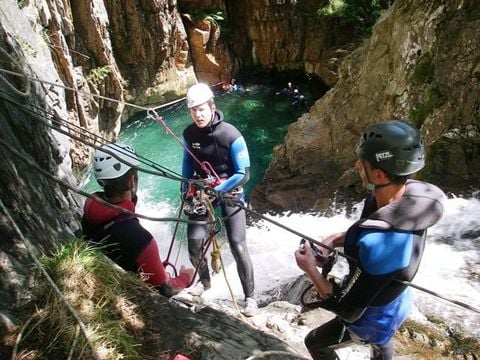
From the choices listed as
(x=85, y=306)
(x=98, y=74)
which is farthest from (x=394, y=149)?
(x=98, y=74)

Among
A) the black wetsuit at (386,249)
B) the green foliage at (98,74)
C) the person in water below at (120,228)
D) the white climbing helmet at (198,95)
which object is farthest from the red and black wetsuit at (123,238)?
the green foliage at (98,74)

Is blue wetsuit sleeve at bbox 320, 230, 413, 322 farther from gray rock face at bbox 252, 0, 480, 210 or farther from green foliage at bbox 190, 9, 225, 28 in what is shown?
green foliage at bbox 190, 9, 225, 28

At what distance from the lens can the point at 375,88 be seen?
934 centimetres

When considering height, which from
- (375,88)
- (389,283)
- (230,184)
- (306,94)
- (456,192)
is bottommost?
(306,94)

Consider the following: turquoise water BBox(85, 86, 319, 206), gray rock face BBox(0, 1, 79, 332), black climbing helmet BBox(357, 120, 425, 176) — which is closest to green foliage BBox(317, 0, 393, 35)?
turquoise water BBox(85, 86, 319, 206)

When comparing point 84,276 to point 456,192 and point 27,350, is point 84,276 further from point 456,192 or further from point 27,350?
point 456,192

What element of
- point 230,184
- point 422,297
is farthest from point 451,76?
point 230,184

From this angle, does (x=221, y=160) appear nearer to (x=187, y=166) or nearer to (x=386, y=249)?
(x=187, y=166)

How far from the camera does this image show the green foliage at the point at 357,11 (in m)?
18.8

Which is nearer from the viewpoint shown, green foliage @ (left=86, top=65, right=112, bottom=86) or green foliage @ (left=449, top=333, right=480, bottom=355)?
green foliage @ (left=449, top=333, right=480, bottom=355)

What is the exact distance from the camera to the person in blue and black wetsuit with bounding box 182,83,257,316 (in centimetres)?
414

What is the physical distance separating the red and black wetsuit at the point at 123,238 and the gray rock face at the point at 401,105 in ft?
18.8

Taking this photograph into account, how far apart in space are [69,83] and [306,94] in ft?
42.0

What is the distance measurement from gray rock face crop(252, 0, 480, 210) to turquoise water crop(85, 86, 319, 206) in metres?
2.94
